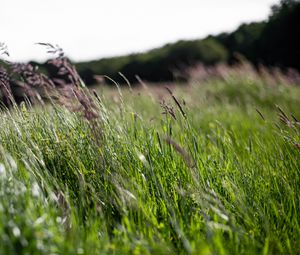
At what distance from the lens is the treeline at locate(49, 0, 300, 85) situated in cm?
1823

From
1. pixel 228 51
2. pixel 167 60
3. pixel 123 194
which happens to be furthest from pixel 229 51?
pixel 123 194

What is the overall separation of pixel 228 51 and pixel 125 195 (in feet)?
75.7

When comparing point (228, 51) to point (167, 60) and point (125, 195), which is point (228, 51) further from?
point (125, 195)

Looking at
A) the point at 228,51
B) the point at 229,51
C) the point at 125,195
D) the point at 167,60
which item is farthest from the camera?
the point at 167,60

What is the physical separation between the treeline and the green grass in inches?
570

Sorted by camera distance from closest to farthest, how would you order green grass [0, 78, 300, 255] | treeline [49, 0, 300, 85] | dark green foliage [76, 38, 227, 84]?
green grass [0, 78, 300, 255], treeline [49, 0, 300, 85], dark green foliage [76, 38, 227, 84]

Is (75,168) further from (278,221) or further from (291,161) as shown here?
(291,161)

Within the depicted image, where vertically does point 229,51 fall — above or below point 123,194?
below

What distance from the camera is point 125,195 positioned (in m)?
1.91

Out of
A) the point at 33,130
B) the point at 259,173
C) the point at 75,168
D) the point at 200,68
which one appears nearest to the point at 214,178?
the point at 259,173

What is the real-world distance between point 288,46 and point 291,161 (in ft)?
56.2

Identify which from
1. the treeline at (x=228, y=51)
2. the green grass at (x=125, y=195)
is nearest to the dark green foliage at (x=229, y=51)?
the treeline at (x=228, y=51)

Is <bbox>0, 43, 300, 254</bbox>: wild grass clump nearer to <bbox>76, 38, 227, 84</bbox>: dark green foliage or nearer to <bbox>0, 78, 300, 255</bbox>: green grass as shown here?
<bbox>0, 78, 300, 255</bbox>: green grass

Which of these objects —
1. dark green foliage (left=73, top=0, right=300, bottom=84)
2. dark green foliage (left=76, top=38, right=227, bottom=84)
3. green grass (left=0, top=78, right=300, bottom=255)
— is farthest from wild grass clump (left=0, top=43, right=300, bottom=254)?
dark green foliage (left=76, top=38, right=227, bottom=84)
